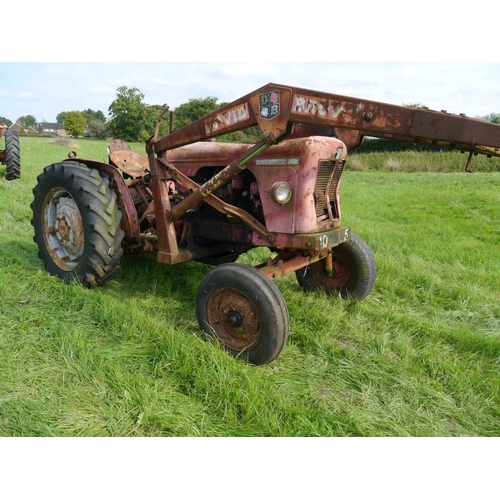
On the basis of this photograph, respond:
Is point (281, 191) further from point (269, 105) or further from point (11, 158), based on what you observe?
point (11, 158)

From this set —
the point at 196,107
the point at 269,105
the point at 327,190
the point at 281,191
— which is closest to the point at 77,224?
the point at 281,191

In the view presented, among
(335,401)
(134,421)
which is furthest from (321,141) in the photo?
(134,421)

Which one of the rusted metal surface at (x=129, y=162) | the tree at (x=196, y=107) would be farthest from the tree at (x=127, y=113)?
the rusted metal surface at (x=129, y=162)

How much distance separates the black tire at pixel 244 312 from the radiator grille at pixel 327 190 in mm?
789

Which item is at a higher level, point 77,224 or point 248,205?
point 248,205

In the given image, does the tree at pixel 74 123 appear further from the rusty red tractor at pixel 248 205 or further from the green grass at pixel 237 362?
the rusty red tractor at pixel 248 205

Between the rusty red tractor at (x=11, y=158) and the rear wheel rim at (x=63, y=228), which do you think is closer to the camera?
the rear wheel rim at (x=63, y=228)

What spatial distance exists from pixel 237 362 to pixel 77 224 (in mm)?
2084

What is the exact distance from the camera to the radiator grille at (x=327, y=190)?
3010 millimetres

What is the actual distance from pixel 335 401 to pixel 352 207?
6961mm

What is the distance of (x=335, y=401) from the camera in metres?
2.37

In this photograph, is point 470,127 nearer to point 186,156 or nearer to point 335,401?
point 335,401

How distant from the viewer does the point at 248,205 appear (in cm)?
340

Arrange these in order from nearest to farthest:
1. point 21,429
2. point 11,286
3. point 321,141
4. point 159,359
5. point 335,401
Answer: point 21,429 → point 335,401 → point 159,359 → point 321,141 → point 11,286
